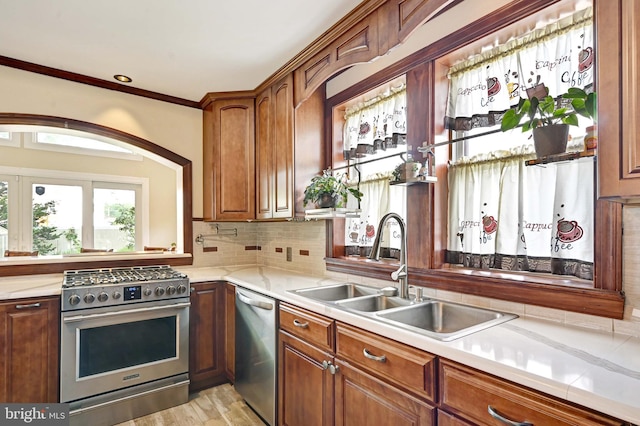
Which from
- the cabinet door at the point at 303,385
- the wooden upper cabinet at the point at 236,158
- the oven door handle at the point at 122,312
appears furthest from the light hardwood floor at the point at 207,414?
the wooden upper cabinet at the point at 236,158

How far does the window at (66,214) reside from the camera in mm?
5541

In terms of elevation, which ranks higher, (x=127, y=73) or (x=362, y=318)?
(x=127, y=73)

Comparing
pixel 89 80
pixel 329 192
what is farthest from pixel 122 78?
pixel 329 192

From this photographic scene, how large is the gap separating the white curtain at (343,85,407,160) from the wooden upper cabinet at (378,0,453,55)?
0.53m

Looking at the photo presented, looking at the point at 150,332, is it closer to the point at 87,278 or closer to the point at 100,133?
the point at 87,278

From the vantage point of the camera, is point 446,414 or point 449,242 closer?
point 446,414

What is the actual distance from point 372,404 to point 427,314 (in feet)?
1.80

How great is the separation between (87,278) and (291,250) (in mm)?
1596

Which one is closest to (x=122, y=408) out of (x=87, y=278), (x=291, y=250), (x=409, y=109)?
(x=87, y=278)

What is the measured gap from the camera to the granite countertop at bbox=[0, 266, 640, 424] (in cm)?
89

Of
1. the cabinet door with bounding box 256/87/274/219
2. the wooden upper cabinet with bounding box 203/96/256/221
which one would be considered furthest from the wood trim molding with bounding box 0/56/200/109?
the cabinet door with bounding box 256/87/274/219

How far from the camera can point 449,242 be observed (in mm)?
2039

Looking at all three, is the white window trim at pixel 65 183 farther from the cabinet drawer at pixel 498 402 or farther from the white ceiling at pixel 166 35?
the cabinet drawer at pixel 498 402

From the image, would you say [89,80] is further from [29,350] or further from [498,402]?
[498,402]
